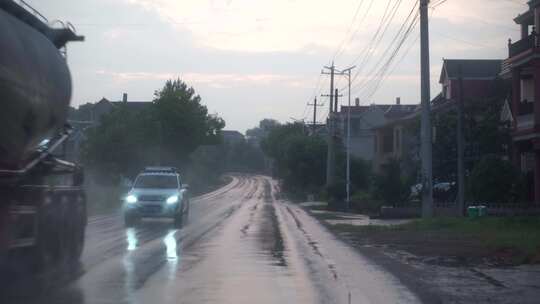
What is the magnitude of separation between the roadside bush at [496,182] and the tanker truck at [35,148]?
24.1 meters

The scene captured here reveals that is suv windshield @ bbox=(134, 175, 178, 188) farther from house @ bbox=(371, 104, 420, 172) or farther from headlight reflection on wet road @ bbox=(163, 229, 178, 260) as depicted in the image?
house @ bbox=(371, 104, 420, 172)

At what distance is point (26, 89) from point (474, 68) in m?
56.4

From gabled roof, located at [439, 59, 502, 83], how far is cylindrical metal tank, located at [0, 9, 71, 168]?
168 ft

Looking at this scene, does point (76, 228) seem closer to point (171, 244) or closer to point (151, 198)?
point (171, 244)

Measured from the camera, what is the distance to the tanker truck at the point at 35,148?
470 inches

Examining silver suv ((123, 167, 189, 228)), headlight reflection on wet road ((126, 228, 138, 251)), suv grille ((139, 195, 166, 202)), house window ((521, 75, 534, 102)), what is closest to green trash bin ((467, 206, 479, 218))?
house window ((521, 75, 534, 102))

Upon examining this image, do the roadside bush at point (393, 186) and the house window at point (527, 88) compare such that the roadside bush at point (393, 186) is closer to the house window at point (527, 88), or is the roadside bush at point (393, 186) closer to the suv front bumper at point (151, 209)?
the house window at point (527, 88)

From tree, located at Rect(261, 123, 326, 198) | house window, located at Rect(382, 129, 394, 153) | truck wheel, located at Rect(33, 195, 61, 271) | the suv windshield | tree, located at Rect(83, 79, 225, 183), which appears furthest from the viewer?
tree, located at Rect(261, 123, 326, 198)

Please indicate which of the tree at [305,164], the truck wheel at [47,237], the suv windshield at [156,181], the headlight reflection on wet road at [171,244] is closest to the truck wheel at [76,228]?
the truck wheel at [47,237]

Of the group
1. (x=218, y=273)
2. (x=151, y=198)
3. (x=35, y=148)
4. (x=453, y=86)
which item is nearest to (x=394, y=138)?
(x=453, y=86)

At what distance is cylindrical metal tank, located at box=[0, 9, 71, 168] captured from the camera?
11.6m

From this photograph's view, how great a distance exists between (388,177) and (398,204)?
178 cm

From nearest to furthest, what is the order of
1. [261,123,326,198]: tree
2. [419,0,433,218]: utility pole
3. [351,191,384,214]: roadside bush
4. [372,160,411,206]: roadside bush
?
[419,0,433,218]: utility pole
[372,160,411,206]: roadside bush
[351,191,384,214]: roadside bush
[261,123,326,198]: tree

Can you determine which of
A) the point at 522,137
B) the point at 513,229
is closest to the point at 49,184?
the point at 513,229
